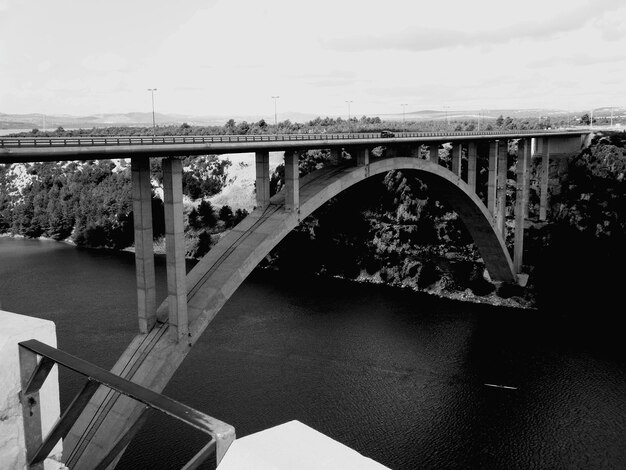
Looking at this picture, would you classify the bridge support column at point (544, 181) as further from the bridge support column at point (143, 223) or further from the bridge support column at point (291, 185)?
the bridge support column at point (143, 223)

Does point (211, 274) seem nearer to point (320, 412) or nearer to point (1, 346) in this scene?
point (320, 412)

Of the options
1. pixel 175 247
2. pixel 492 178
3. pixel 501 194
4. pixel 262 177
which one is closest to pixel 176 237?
pixel 175 247

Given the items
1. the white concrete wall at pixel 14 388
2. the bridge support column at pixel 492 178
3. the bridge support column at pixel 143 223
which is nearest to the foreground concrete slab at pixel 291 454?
the white concrete wall at pixel 14 388

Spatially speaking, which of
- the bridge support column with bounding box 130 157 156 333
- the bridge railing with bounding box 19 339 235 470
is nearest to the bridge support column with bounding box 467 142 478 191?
the bridge support column with bounding box 130 157 156 333

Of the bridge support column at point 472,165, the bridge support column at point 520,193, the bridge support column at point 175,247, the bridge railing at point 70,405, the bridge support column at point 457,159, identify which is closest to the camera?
the bridge railing at point 70,405

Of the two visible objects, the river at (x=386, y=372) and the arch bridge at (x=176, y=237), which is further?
the river at (x=386, y=372)

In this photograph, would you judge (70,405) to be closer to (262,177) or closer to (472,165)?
(262,177)
